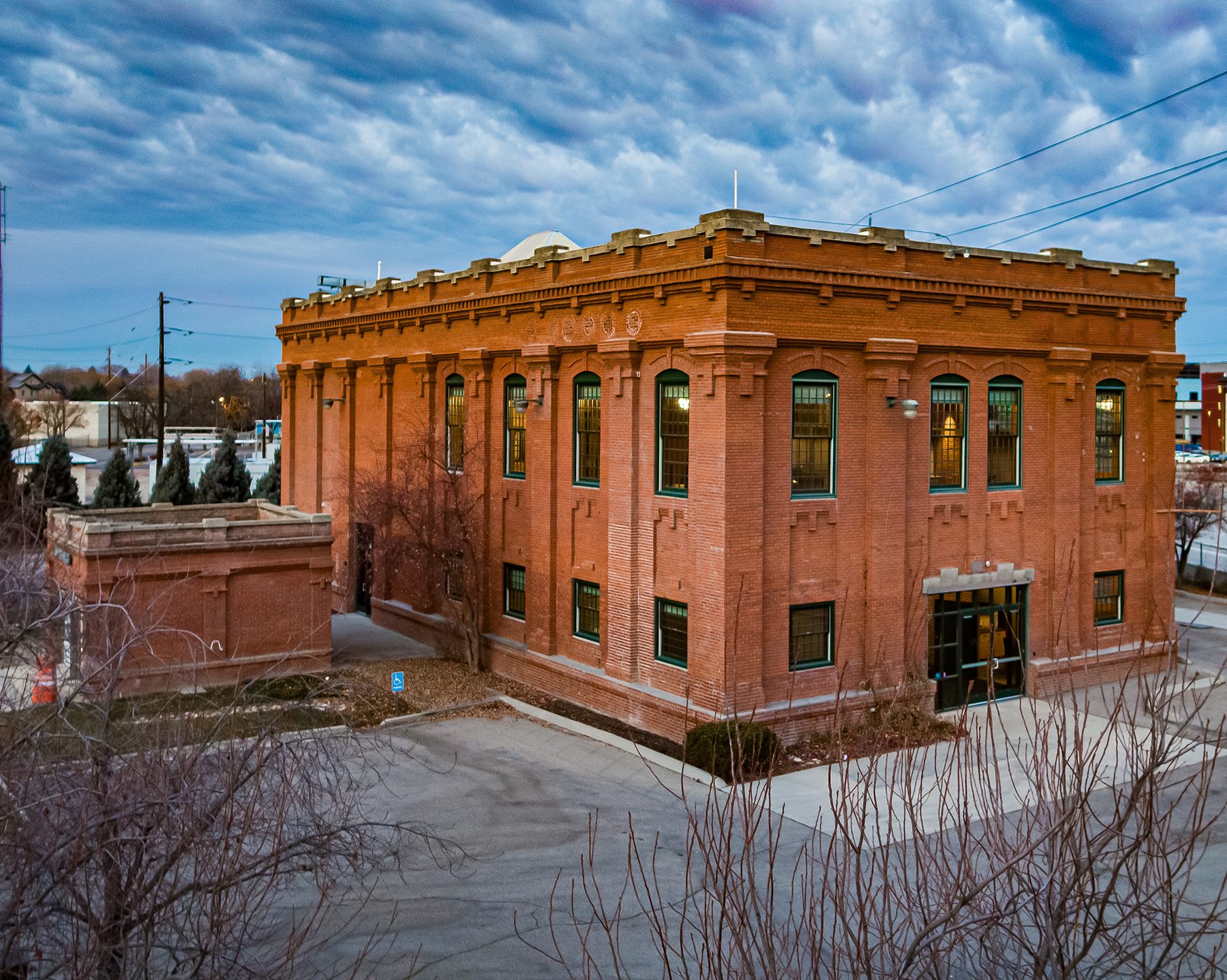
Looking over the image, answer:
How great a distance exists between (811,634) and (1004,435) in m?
6.57

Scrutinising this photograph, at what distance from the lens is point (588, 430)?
74.6 feet

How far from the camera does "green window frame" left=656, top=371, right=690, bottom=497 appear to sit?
2012 cm

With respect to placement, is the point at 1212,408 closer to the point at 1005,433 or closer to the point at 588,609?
the point at 1005,433

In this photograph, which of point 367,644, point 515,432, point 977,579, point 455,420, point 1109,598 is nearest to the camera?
point 977,579

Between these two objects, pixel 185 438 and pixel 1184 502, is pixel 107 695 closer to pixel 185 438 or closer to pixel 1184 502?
pixel 1184 502

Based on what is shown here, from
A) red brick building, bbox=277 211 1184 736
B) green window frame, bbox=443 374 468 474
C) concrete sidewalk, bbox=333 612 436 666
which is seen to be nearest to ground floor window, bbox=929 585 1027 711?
red brick building, bbox=277 211 1184 736

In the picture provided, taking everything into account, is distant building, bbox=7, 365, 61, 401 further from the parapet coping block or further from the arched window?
the parapet coping block

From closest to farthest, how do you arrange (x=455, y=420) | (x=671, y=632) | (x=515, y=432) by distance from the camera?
1. (x=671, y=632)
2. (x=515, y=432)
3. (x=455, y=420)

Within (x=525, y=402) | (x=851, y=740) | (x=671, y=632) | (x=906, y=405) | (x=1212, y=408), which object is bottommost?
(x=851, y=740)

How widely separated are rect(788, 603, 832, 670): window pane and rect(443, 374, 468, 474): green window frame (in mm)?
10343

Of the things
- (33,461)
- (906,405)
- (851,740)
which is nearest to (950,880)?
(851,740)

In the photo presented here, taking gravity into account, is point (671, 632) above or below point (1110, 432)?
below

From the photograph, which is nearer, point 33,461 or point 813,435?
point 813,435

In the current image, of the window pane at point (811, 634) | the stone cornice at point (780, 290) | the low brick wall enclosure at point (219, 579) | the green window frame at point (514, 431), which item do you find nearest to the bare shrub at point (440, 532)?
the green window frame at point (514, 431)
